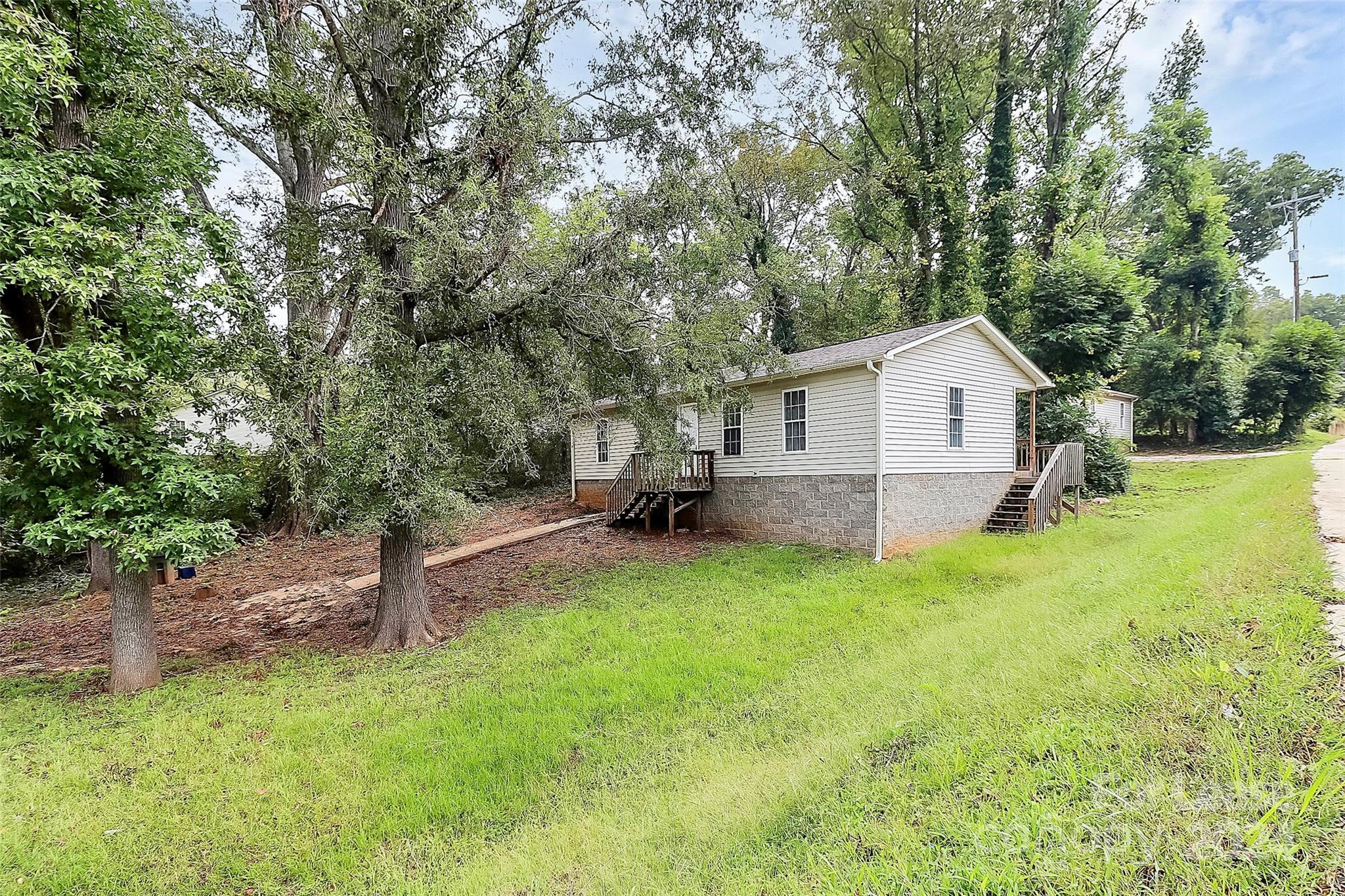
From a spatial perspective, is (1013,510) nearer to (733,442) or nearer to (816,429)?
(816,429)

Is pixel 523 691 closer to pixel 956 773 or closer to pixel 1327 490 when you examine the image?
pixel 956 773

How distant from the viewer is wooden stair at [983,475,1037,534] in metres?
12.5

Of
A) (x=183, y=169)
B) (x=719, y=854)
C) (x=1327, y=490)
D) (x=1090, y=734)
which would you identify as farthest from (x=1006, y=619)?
(x=183, y=169)

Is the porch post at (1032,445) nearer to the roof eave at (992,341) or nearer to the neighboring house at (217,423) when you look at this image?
the roof eave at (992,341)

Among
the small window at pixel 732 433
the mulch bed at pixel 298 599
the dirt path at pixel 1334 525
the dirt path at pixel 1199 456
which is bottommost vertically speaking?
the mulch bed at pixel 298 599

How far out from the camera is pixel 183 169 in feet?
19.2

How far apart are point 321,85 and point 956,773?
9.45 m

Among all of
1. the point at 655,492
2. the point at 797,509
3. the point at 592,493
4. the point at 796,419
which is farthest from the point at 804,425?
the point at 592,493

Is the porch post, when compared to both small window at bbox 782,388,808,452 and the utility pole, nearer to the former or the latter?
small window at bbox 782,388,808,452

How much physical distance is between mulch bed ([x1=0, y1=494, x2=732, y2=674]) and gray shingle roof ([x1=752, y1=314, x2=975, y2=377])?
436 centimetres

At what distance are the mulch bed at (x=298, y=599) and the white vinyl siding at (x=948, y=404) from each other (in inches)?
181

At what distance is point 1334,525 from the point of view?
5.88m

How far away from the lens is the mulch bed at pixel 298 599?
7645 millimetres

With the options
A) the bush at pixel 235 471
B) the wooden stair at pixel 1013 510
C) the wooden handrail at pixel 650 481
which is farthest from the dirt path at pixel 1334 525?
the wooden handrail at pixel 650 481
